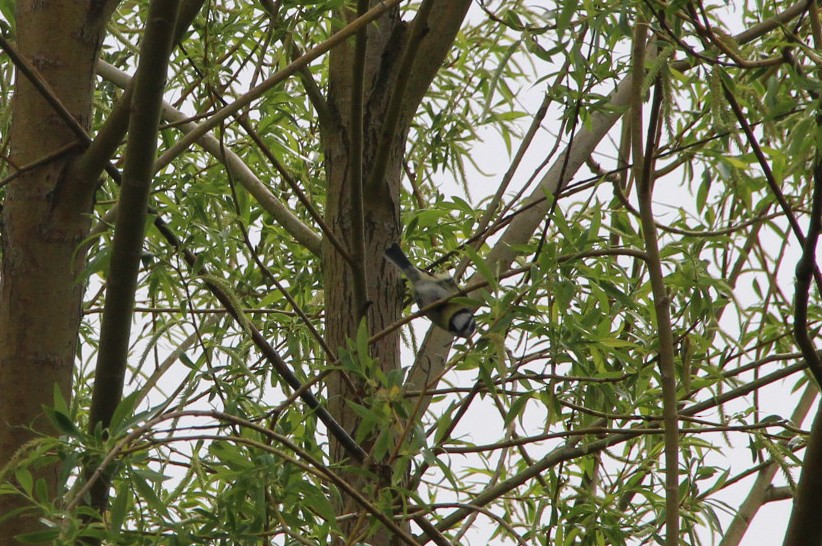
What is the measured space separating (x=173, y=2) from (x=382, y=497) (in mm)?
768

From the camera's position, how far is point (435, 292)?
2.50 meters

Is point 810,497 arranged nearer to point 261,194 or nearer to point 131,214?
point 131,214

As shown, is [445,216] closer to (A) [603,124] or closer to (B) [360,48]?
(A) [603,124]

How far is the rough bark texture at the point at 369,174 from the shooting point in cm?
201

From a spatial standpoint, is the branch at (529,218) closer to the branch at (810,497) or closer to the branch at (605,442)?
the branch at (605,442)

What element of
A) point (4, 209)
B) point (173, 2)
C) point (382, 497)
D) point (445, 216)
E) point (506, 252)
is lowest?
point (382, 497)

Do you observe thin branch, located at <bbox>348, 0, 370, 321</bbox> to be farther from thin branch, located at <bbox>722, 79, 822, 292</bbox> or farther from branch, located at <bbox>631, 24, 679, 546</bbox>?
thin branch, located at <bbox>722, 79, 822, 292</bbox>

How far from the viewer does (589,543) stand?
1.89 metres

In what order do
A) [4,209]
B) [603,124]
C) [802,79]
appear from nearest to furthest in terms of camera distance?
[802,79] < [4,209] < [603,124]

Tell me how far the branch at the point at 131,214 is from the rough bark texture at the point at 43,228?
164 mm

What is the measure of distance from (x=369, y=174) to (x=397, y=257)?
0.67 ft

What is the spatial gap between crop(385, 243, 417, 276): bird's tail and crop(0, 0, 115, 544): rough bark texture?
70cm

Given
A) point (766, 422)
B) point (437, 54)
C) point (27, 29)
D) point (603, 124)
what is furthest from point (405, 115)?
point (766, 422)

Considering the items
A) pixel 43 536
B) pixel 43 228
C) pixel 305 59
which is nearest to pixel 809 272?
pixel 305 59
